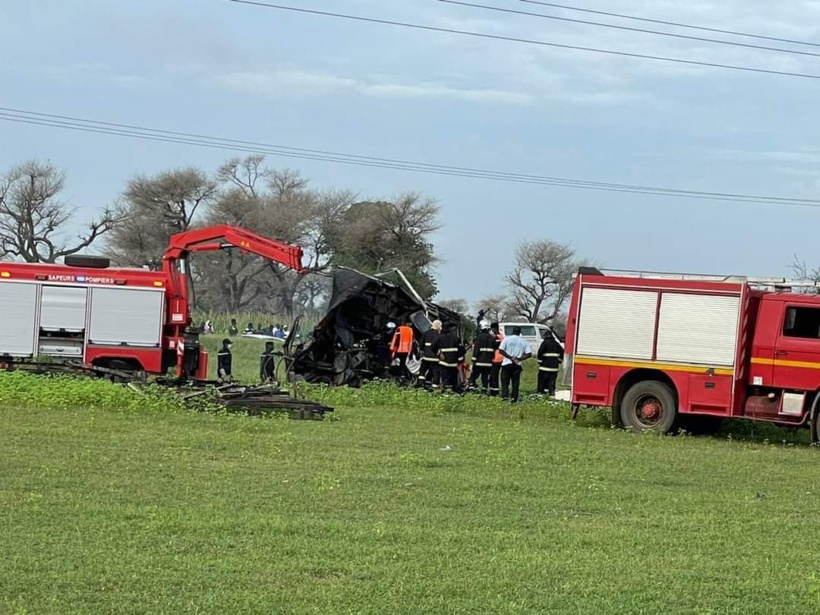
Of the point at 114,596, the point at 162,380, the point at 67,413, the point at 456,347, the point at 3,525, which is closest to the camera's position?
the point at 114,596

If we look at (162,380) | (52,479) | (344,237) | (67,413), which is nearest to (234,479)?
(52,479)

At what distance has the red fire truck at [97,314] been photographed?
78.4 feet

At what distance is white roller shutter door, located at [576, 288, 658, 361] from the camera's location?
1978cm

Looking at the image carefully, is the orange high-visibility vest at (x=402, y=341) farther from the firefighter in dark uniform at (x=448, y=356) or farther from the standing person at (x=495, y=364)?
the standing person at (x=495, y=364)

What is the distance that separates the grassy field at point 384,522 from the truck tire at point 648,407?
2261mm

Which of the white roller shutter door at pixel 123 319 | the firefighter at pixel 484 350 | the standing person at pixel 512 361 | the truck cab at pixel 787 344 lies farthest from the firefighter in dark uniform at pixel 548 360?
the white roller shutter door at pixel 123 319

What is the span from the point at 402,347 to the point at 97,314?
6837 millimetres

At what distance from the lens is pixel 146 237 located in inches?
2579

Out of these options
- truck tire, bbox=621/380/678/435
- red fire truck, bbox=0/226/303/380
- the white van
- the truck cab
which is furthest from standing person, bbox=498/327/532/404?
the white van

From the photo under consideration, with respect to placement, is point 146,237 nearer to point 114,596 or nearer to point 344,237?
point 344,237

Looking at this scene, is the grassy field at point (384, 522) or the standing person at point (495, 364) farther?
the standing person at point (495, 364)

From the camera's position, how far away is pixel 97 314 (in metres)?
24.1

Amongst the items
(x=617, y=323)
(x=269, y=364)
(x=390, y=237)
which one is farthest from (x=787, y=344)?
(x=390, y=237)

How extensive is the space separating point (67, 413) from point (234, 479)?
663cm
